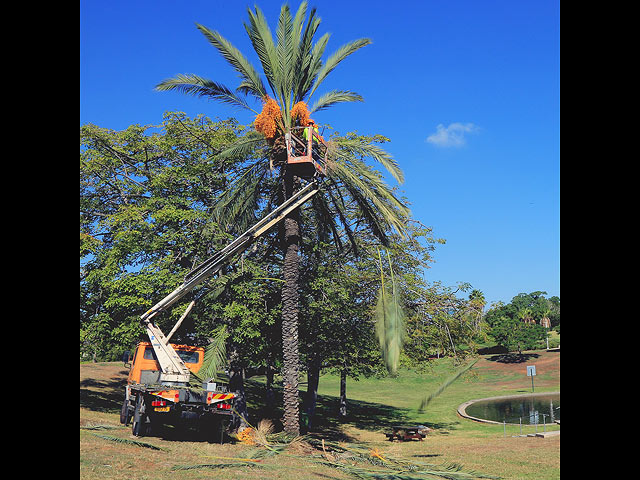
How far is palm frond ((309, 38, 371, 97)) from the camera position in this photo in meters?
18.7

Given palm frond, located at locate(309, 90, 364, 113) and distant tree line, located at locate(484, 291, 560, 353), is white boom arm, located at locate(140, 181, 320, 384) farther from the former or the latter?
distant tree line, located at locate(484, 291, 560, 353)

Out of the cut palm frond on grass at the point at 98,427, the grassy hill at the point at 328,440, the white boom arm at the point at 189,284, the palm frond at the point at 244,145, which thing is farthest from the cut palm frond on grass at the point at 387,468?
the palm frond at the point at 244,145

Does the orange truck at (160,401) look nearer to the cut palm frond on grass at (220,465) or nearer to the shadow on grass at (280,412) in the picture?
the shadow on grass at (280,412)

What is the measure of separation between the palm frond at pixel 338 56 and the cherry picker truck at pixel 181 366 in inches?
91.9

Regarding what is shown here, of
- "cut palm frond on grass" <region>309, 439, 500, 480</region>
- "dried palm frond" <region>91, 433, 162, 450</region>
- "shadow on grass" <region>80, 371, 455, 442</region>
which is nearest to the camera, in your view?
"cut palm frond on grass" <region>309, 439, 500, 480</region>

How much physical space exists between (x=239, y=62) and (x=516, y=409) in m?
34.5

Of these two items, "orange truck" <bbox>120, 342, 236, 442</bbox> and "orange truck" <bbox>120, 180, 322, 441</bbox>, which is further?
"orange truck" <bbox>120, 180, 322, 441</bbox>

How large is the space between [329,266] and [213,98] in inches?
438

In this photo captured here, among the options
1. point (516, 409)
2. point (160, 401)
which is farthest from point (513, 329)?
point (160, 401)

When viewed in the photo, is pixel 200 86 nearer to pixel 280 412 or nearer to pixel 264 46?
pixel 264 46

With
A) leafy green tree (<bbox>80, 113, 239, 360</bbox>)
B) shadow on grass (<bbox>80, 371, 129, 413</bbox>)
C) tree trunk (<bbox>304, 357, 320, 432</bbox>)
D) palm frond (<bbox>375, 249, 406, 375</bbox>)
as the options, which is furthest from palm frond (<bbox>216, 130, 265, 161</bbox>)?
shadow on grass (<bbox>80, 371, 129, 413</bbox>)

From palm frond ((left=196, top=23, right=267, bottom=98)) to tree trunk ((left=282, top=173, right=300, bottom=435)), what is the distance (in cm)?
313
